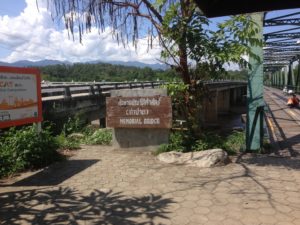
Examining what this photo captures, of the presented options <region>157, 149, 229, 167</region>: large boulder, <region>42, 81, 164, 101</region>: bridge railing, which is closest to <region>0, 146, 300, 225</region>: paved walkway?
<region>157, 149, 229, 167</region>: large boulder

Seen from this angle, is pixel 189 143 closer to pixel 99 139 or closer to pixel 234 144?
pixel 234 144

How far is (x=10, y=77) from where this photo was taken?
7.07 metres

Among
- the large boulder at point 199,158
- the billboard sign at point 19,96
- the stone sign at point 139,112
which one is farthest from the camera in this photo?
the stone sign at point 139,112

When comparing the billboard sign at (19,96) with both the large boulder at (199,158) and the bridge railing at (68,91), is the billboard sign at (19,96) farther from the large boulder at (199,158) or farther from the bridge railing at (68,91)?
the bridge railing at (68,91)

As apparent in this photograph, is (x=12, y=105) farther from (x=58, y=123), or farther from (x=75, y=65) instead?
(x=75, y=65)

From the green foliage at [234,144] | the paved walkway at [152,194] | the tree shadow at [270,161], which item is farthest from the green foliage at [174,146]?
the tree shadow at [270,161]

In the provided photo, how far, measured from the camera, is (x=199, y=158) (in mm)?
7734

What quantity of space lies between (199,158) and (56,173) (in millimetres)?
2636

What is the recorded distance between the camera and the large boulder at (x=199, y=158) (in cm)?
755

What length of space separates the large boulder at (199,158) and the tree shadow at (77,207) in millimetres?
2014

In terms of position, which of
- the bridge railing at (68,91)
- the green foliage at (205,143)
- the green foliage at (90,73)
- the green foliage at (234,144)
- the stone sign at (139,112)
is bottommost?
the green foliage at (234,144)

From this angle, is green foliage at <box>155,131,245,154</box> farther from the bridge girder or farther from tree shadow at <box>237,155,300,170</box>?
the bridge girder

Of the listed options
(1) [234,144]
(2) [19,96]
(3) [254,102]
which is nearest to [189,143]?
(1) [234,144]

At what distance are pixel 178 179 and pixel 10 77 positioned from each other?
335 centimetres
